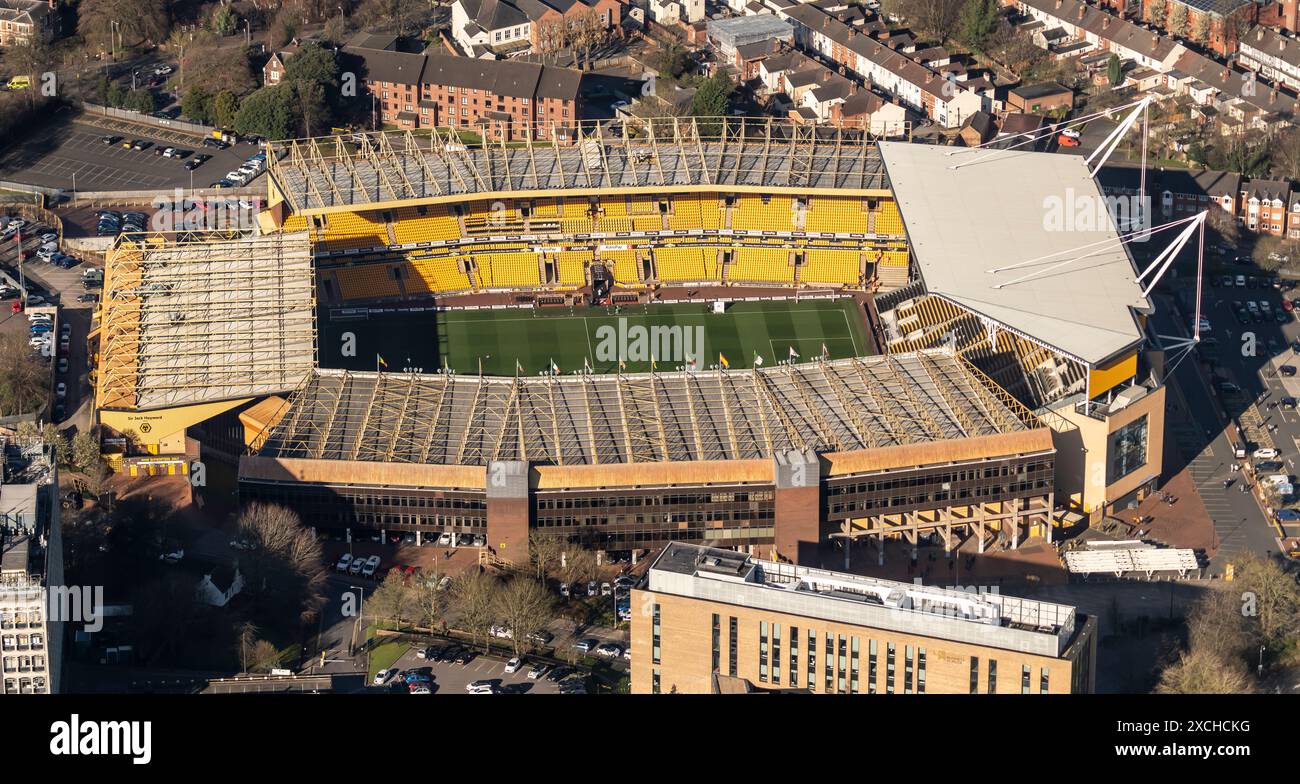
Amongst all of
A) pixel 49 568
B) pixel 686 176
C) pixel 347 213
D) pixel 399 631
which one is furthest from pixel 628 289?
pixel 49 568

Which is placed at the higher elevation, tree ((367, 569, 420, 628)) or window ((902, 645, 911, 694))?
window ((902, 645, 911, 694))

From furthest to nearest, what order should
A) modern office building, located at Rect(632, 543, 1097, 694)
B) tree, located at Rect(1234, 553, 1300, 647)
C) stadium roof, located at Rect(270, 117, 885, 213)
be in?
stadium roof, located at Rect(270, 117, 885, 213)
tree, located at Rect(1234, 553, 1300, 647)
modern office building, located at Rect(632, 543, 1097, 694)

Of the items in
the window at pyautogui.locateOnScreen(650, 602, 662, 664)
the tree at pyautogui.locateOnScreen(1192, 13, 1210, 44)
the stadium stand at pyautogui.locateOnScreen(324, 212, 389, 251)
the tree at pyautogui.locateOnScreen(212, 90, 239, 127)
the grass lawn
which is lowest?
the grass lawn

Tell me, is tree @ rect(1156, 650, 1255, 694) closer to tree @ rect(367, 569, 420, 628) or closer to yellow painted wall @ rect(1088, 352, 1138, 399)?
yellow painted wall @ rect(1088, 352, 1138, 399)

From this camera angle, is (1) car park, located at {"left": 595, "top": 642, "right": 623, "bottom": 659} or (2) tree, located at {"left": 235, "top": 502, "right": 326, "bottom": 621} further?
(2) tree, located at {"left": 235, "top": 502, "right": 326, "bottom": 621}

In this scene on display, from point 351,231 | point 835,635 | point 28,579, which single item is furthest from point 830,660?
point 351,231

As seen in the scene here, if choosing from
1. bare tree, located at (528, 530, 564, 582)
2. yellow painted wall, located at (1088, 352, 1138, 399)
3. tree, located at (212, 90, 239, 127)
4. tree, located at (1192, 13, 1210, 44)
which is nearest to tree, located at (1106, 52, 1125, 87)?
tree, located at (1192, 13, 1210, 44)

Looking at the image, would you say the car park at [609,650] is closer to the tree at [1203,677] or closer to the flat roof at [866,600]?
the flat roof at [866,600]

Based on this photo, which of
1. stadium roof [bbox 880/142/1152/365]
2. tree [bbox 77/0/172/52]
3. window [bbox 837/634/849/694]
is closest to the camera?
window [bbox 837/634/849/694]
